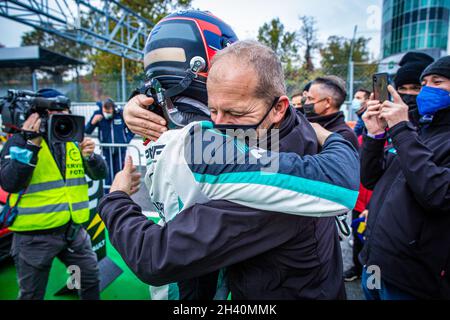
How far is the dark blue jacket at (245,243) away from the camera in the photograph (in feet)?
2.89

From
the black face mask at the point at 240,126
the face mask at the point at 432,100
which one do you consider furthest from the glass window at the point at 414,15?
the black face mask at the point at 240,126

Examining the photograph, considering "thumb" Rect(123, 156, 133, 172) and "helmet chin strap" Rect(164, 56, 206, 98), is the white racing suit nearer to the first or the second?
"helmet chin strap" Rect(164, 56, 206, 98)

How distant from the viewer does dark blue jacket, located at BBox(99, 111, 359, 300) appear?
2.89 feet

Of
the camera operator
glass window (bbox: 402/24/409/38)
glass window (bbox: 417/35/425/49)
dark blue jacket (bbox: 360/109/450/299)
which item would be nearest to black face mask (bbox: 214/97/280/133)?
dark blue jacket (bbox: 360/109/450/299)

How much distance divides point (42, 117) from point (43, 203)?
2.34 feet

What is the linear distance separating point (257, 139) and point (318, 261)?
19.0 inches

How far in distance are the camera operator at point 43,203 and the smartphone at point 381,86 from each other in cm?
237

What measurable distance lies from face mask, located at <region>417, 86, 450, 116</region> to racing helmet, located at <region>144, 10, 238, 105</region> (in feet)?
4.82

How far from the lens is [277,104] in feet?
3.36

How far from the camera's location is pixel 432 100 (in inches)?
74.7

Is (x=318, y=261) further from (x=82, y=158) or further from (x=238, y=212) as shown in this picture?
(x=82, y=158)

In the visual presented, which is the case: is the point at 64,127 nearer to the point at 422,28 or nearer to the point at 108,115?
the point at 108,115
